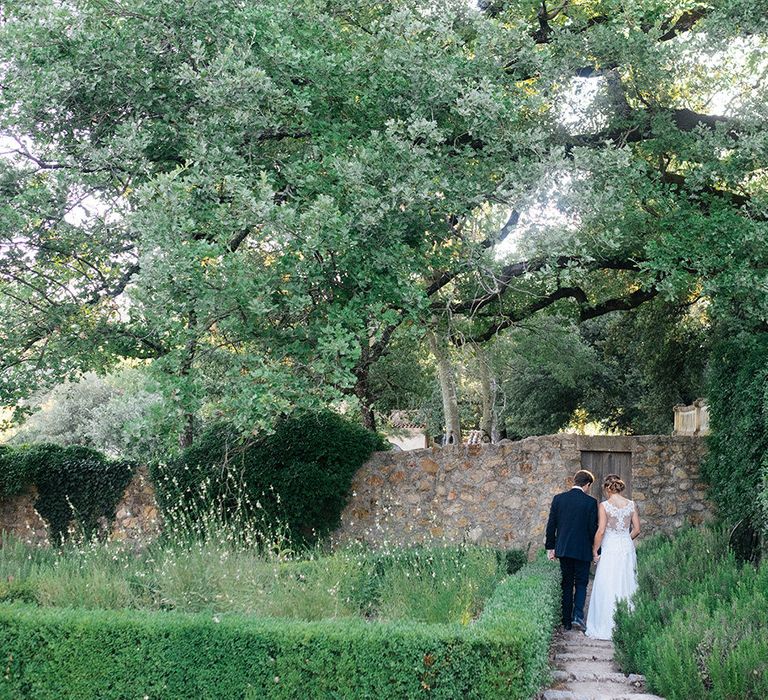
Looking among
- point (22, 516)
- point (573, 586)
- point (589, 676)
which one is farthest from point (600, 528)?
point (22, 516)

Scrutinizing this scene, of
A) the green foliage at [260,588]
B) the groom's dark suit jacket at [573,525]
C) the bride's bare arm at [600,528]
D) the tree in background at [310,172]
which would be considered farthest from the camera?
the bride's bare arm at [600,528]

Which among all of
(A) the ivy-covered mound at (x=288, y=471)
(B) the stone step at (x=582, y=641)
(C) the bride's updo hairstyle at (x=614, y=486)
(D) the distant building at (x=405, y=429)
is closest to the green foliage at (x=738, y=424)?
(C) the bride's updo hairstyle at (x=614, y=486)

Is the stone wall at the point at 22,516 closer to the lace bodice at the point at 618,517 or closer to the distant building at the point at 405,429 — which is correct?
the distant building at the point at 405,429

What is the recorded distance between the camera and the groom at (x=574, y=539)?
9.48 meters

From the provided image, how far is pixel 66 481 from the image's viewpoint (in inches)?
622

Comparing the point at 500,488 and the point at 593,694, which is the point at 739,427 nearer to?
the point at 500,488

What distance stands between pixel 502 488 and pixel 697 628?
736cm

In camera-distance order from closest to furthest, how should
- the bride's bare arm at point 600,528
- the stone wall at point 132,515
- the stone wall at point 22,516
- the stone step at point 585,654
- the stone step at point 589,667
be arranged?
the stone step at point 589,667 < the stone step at point 585,654 < the bride's bare arm at point 600,528 < the stone wall at point 132,515 < the stone wall at point 22,516

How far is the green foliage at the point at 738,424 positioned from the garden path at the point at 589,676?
3.09 metres

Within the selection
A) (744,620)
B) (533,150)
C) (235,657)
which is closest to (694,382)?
(533,150)

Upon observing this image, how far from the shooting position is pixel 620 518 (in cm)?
994

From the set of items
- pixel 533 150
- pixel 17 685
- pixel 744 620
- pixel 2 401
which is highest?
pixel 533 150

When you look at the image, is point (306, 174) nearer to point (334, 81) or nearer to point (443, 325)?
point (334, 81)

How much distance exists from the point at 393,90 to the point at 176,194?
3.03 meters
